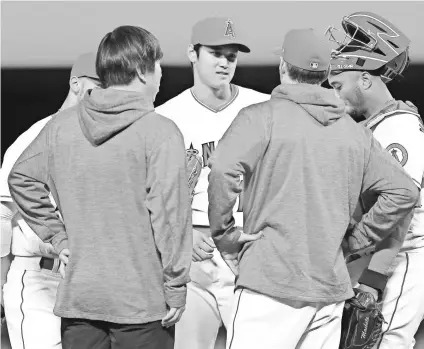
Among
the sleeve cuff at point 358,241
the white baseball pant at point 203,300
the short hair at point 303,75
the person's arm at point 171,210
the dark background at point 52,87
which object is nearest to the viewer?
the person's arm at point 171,210

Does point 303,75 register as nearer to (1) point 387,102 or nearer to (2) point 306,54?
(2) point 306,54

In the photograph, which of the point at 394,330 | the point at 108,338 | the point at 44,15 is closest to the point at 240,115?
the point at 108,338

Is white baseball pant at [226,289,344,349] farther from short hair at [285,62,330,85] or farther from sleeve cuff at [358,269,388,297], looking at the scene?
short hair at [285,62,330,85]

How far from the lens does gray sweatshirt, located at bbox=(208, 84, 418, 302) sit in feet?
8.95

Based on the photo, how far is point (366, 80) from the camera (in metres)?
3.45

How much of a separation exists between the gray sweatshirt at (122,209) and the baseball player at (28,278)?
77cm

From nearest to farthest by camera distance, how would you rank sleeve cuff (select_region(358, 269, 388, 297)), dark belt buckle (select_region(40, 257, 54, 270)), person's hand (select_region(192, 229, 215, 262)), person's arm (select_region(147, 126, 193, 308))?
1. person's arm (select_region(147, 126, 193, 308))
2. sleeve cuff (select_region(358, 269, 388, 297))
3. person's hand (select_region(192, 229, 215, 262))
4. dark belt buckle (select_region(40, 257, 54, 270))

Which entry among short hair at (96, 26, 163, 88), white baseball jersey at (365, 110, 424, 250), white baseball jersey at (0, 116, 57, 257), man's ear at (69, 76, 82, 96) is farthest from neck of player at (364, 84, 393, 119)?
white baseball jersey at (0, 116, 57, 257)

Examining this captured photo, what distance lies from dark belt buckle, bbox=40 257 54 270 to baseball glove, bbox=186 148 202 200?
656 millimetres

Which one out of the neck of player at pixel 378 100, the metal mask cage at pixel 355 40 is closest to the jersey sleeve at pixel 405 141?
the neck of player at pixel 378 100

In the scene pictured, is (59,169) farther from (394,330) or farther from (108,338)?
(394,330)

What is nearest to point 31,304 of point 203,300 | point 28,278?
point 28,278

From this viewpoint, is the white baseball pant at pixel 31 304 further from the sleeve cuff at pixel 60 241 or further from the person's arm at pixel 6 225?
the sleeve cuff at pixel 60 241

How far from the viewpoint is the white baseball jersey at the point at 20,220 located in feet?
11.2
